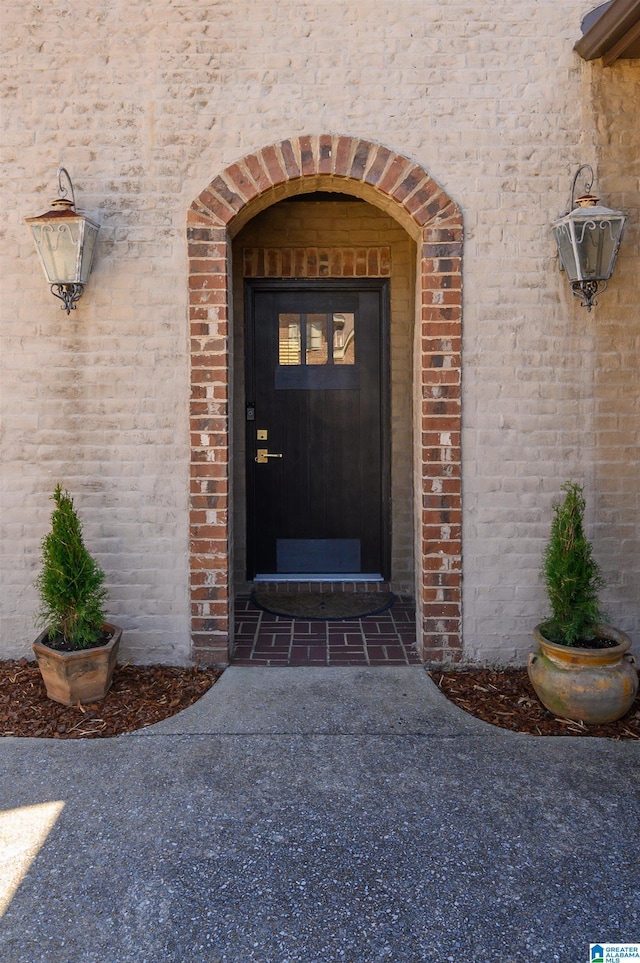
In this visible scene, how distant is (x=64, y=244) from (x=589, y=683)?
3.44 metres

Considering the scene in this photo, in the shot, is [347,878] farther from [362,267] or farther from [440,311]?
[362,267]

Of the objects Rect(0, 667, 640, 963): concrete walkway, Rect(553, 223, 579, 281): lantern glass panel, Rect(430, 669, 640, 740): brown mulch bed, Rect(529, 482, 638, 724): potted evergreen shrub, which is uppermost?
Rect(553, 223, 579, 281): lantern glass panel

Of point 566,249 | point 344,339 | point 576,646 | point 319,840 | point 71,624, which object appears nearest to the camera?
point 319,840

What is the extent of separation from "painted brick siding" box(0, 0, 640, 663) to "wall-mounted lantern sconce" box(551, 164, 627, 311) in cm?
13

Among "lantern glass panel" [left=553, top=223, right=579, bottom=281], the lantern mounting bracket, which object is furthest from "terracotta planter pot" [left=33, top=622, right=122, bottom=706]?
"lantern glass panel" [left=553, top=223, right=579, bottom=281]

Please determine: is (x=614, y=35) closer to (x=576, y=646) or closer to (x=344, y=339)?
(x=344, y=339)

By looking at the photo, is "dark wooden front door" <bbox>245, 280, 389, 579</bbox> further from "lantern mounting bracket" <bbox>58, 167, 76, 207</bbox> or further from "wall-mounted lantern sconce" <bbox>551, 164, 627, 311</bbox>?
"wall-mounted lantern sconce" <bbox>551, 164, 627, 311</bbox>

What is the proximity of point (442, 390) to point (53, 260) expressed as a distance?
2.21 metres

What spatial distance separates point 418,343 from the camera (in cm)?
408

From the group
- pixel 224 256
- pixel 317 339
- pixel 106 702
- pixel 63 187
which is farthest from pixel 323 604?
pixel 63 187

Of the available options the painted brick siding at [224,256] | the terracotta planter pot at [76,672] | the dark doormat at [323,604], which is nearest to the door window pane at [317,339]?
the painted brick siding at [224,256]

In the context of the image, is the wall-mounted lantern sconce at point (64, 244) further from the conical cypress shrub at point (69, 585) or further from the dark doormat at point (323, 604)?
the dark doormat at point (323, 604)

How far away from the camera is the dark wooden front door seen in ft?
17.7

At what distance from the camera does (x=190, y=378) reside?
3934mm
